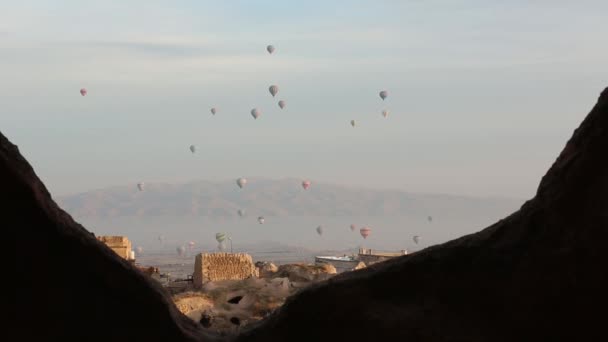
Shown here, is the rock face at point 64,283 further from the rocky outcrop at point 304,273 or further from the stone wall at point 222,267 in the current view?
the stone wall at point 222,267

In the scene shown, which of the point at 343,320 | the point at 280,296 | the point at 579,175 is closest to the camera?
the point at 579,175

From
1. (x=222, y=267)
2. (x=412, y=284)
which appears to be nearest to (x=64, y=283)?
(x=412, y=284)

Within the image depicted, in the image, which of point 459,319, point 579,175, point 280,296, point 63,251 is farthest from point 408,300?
point 280,296

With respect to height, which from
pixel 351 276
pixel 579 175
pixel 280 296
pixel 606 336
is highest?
pixel 280 296

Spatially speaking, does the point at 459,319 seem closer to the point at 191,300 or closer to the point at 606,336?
the point at 606,336

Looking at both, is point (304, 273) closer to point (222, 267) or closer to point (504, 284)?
point (222, 267)

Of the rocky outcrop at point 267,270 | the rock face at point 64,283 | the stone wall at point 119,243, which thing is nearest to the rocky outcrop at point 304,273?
the rocky outcrop at point 267,270

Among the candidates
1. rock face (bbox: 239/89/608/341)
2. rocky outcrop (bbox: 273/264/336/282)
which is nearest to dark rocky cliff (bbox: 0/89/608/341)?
rock face (bbox: 239/89/608/341)
